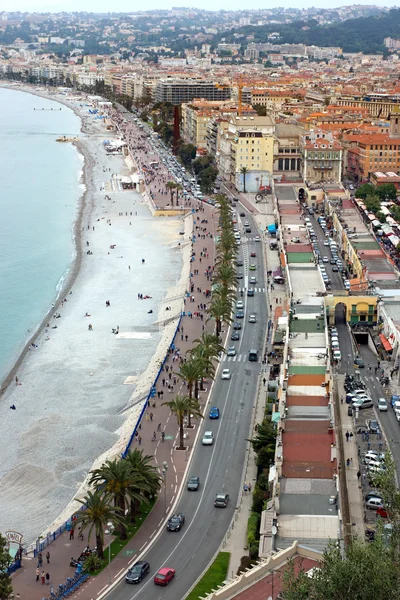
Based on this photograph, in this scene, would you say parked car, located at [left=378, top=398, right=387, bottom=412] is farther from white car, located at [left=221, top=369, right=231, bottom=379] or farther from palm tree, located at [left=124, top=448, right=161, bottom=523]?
palm tree, located at [left=124, top=448, right=161, bottom=523]

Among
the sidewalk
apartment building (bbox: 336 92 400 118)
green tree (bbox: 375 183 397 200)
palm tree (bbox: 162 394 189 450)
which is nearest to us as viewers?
the sidewalk

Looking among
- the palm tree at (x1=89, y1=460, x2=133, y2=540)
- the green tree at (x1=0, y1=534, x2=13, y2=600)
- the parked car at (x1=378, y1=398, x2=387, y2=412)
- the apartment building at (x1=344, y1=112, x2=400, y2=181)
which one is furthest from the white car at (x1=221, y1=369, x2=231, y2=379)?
the apartment building at (x1=344, y1=112, x2=400, y2=181)

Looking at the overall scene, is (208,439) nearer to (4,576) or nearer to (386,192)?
(4,576)

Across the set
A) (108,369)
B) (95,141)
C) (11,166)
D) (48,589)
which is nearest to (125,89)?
(95,141)

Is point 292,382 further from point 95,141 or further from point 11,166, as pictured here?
point 95,141

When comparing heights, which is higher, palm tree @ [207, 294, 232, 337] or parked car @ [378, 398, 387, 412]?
palm tree @ [207, 294, 232, 337]

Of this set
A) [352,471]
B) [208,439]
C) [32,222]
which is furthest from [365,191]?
[352,471]
